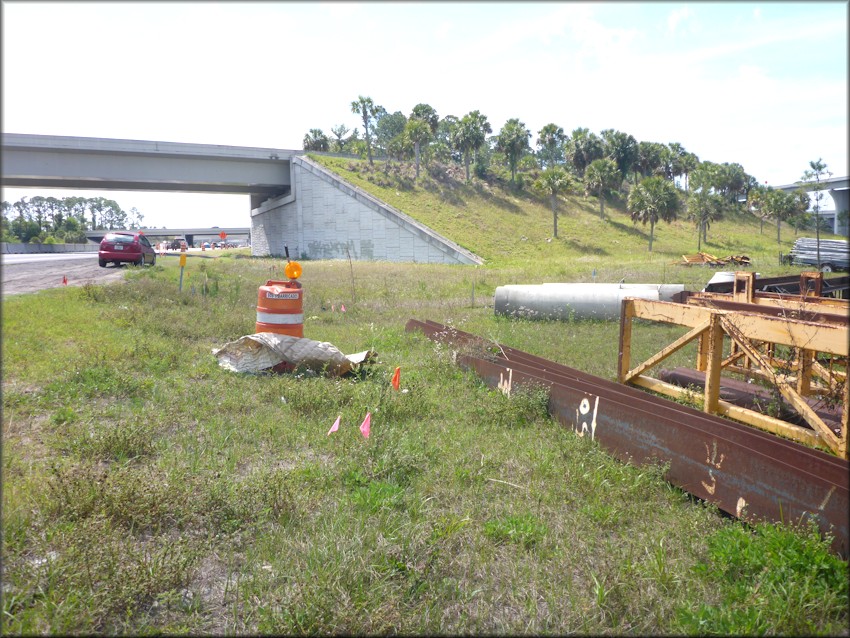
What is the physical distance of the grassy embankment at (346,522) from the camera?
2.86m

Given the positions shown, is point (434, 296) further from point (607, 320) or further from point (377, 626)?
point (377, 626)

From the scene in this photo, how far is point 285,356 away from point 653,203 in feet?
151

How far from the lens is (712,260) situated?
73.3ft

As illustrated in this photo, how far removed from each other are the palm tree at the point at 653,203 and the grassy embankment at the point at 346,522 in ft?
142

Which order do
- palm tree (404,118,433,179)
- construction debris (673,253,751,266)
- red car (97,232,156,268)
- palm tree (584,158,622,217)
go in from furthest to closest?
palm tree (404,118,433,179), palm tree (584,158,622,217), red car (97,232,156,268), construction debris (673,253,751,266)

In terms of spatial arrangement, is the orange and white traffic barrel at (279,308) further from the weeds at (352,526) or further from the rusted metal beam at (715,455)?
the rusted metal beam at (715,455)

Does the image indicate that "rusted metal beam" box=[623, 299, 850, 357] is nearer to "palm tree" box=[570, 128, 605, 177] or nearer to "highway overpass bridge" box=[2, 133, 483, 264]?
"highway overpass bridge" box=[2, 133, 483, 264]

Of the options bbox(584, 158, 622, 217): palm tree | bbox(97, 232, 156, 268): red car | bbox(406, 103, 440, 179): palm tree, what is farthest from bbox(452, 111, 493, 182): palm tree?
bbox(97, 232, 156, 268): red car

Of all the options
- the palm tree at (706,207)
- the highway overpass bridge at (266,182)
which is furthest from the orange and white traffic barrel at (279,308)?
the highway overpass bridge at (266,182)

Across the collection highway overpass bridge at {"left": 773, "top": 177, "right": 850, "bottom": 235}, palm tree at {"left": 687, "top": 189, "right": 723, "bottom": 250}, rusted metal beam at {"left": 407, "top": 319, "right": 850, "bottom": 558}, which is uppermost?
palm tree at {"left": 687, "top": 189, "right": 723, "bottom": 250}

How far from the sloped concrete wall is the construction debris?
1874 centimetres

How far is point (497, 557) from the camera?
3.42 m

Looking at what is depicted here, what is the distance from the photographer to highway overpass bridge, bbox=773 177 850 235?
12.6 feet

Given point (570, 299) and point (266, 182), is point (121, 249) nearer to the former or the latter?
point (570, 299)
